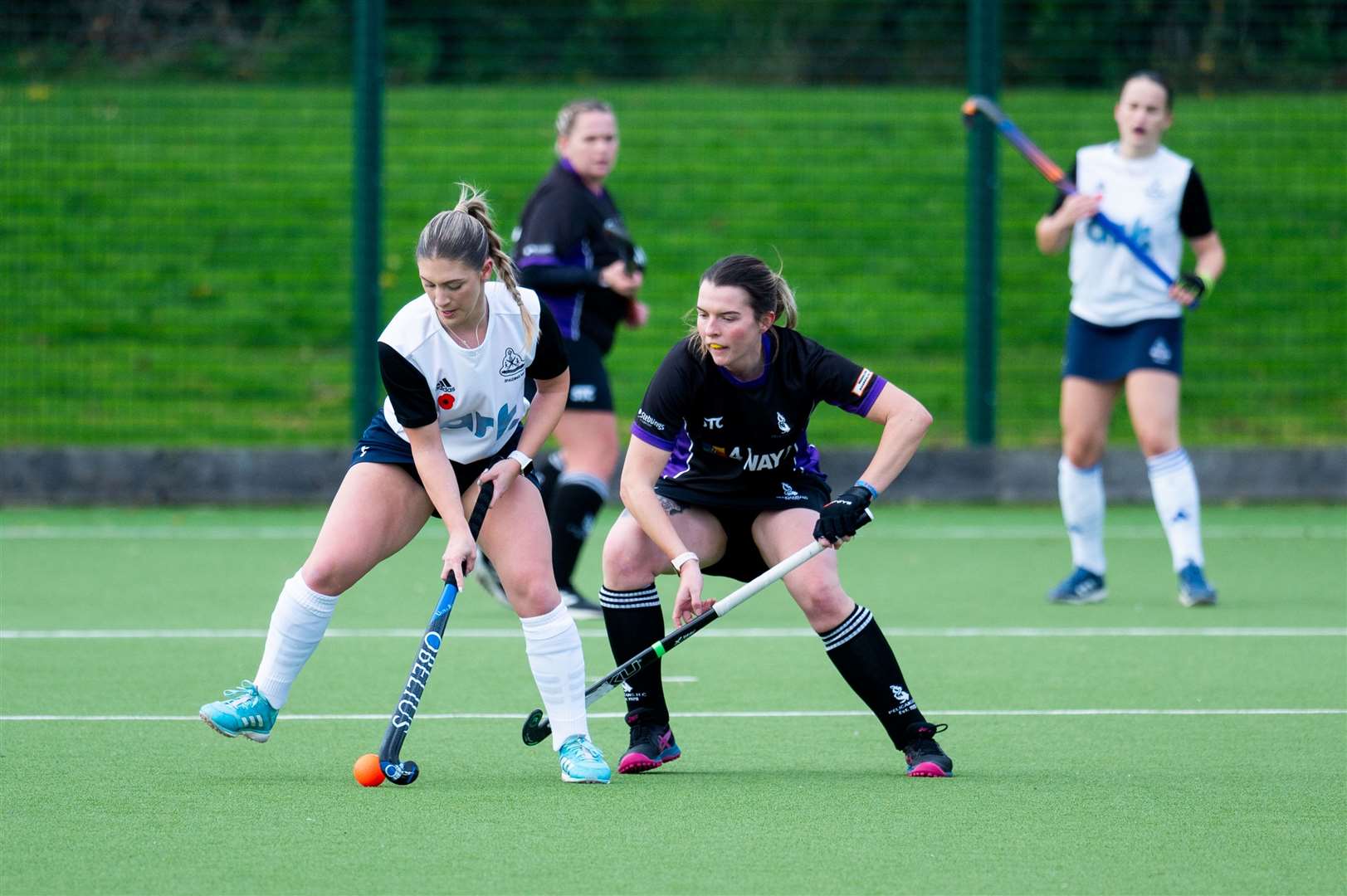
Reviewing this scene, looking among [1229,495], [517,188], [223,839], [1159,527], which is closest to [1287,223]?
[1229,495]

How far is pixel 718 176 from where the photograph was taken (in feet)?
39.6

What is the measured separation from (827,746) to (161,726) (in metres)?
1.71

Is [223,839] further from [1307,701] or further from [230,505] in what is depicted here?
[230,505]

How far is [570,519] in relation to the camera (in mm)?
6805

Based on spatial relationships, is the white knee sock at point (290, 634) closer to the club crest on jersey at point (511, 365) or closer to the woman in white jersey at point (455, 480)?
the woman in white jersey at point (455, 480)

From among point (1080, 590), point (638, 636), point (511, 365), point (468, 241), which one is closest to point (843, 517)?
point (638, 636)

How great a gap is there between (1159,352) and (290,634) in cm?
388

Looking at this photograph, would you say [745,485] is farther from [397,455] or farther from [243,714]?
[243,714]

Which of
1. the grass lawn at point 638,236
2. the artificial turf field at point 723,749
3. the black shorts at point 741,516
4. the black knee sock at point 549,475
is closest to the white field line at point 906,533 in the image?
the artificial turf field at point 723,749

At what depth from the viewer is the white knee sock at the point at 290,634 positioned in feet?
14.3

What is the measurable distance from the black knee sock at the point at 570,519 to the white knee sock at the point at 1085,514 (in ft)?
5.86

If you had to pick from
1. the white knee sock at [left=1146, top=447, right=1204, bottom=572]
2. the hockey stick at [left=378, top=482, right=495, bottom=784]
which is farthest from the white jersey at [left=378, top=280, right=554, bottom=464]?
the white knee sock at [left=1146, top=447, right=1204, bottom=572]

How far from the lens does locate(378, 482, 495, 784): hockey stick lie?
415 centimetres

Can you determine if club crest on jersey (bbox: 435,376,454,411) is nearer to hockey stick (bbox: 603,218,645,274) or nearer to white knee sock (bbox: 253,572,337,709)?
white knee sock (bbox: 253,572,337,709)
